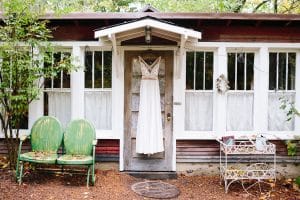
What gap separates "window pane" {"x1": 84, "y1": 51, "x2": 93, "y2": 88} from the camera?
673 centimetres

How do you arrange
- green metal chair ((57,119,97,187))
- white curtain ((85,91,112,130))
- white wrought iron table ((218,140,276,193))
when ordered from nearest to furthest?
1. white wrought iron table ((218,140,276,193))
2. green metal chair ((57,119,97,187))
3. white curtain ((85,91,112,130))

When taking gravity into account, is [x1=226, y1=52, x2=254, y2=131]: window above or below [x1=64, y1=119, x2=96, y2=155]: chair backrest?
above

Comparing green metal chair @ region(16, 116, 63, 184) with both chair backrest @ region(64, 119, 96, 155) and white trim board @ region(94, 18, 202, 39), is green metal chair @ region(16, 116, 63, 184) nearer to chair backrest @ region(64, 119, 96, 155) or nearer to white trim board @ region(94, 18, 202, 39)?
chair backrest @ region(64, 119, 96, 155)

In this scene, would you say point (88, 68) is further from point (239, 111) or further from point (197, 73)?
point (239, 111)

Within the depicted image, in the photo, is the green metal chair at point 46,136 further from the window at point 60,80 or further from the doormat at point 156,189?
the doormat at point 156,189

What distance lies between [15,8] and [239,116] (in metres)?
4.43

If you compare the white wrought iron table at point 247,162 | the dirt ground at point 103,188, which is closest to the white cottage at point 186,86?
the white wrought iron table at point 247,162

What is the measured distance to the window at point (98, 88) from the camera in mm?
6711

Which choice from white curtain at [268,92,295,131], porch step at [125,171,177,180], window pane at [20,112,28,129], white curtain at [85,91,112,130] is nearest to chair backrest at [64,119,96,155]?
white curtain at [85,91,112,130]

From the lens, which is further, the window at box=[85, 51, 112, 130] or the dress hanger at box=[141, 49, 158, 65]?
the window at box=[85, 51, 112, 130]

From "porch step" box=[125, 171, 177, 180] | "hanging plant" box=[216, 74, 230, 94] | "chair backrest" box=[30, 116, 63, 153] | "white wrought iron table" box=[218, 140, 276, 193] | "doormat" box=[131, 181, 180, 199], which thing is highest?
"hanging plant" box=[216, 74, 230, 94]

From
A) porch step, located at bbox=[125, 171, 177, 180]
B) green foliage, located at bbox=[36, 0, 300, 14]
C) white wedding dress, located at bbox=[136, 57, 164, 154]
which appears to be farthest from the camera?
green foliage, located at bbox=[36, 0, 300, 14]

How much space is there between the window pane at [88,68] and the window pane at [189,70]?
6.00 feet

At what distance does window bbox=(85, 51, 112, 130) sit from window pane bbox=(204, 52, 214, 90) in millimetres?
1833
